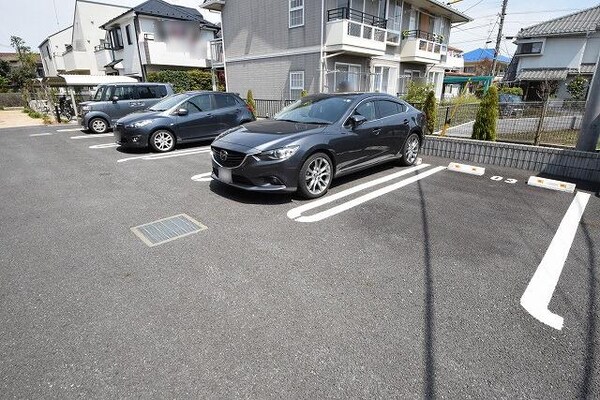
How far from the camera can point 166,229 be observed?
3.84 m

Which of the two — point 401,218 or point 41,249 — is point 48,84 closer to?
point 41,249

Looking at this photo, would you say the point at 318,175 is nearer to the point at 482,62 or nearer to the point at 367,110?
the point at 367,110

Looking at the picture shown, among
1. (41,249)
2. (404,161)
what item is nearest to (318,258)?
(41,249)

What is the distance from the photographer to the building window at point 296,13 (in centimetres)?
1483

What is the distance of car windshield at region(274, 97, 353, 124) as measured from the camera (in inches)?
202

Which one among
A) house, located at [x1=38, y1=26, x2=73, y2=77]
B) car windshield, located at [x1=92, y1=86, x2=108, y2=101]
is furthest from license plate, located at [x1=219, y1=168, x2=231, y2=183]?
house, located at [x1=38, y1=26, x2=73, y2=77]

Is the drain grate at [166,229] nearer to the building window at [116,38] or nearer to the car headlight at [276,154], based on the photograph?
the car headlight at [276,154]

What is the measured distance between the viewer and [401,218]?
4156 millimetres

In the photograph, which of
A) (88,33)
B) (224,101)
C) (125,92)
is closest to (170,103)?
(224,101)

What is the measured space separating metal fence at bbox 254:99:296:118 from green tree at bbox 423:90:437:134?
6856 millimetres

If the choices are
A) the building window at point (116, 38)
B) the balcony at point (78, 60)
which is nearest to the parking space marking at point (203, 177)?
the building window at point (116, 38)

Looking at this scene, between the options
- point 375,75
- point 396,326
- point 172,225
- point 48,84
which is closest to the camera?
point 396,326

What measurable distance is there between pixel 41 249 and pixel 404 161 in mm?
5974

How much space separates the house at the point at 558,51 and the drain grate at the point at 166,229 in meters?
30.9
